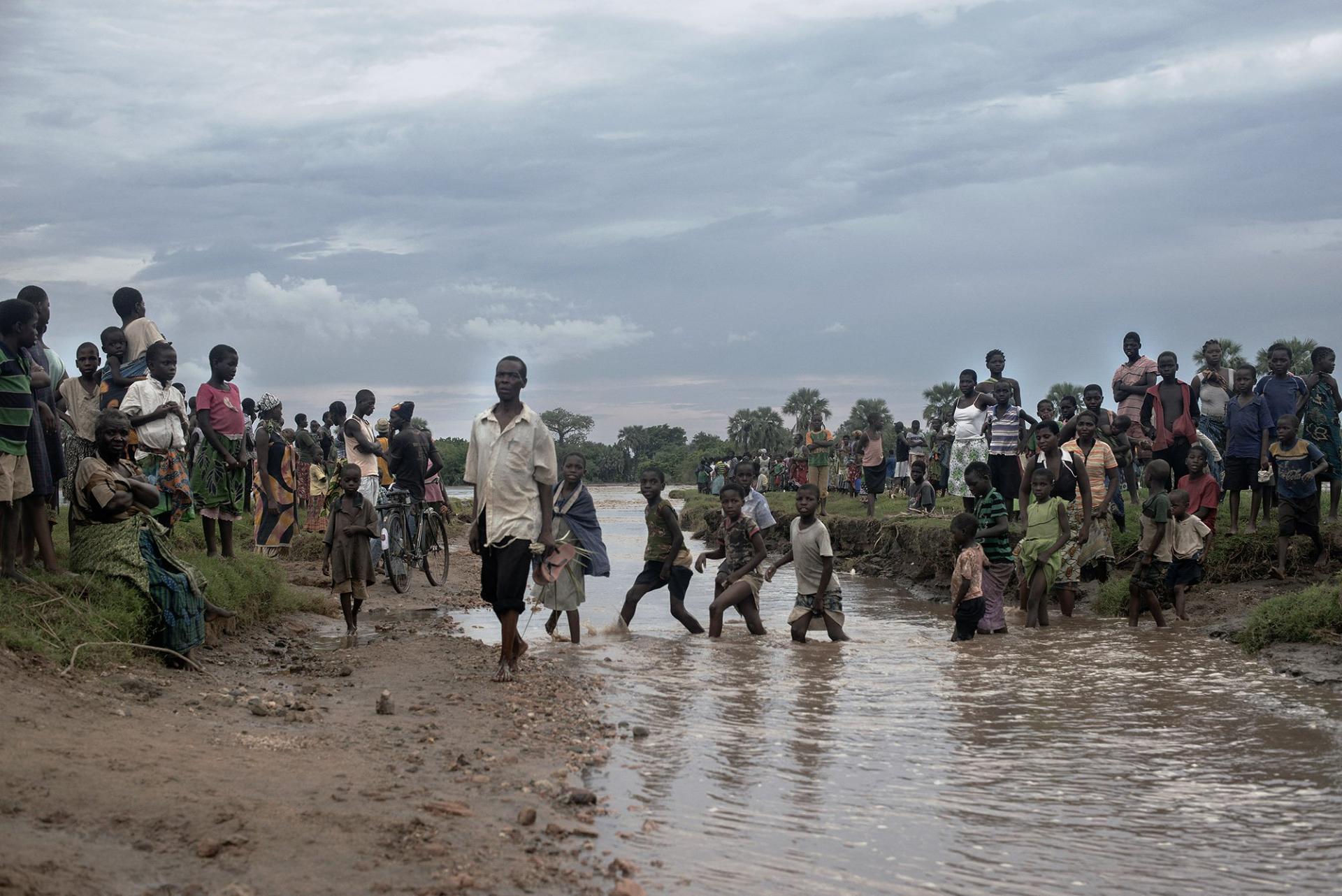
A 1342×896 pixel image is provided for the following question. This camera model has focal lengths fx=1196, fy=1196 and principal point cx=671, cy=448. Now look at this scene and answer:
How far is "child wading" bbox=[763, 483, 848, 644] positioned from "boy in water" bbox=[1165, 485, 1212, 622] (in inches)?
126

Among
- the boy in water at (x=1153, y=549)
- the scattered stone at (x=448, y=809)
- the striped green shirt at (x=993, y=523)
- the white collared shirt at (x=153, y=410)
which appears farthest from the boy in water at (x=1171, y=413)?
the scattered stone at (x=448, y=809)

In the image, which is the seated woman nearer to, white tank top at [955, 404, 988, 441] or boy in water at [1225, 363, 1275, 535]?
white tank top at [955, 404, 988, 441]

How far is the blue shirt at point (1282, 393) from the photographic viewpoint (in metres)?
12.5

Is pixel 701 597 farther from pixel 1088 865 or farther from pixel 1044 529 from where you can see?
pixel 1088 865

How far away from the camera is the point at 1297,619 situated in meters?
9.55

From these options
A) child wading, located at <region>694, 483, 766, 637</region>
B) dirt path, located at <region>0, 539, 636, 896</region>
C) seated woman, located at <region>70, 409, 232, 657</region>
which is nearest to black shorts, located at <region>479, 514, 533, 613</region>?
dirt path, located at <region>0, 539, 636, 896</region>

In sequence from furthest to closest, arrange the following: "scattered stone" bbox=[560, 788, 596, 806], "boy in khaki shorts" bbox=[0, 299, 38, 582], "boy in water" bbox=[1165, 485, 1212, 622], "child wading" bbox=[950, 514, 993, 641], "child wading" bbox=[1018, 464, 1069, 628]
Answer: "child wading" bbox=[1018, 464, 1069, 628] < "boy in water" bbox=[1165, 485, 1212, 622] < "child wading" bbox=[950, 514, 993, 641] < "boy in khaki shorts" bbox=[0, 299, 38, 582] < "scattered stone" bbox=[560, 788, 596, 806]

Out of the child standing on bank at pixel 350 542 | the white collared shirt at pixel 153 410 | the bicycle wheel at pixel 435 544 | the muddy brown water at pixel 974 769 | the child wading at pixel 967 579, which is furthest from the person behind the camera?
the bicycle wheel at pixel 435 544

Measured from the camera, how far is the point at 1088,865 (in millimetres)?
4609

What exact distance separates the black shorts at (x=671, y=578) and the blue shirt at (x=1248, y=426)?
20.3 ft

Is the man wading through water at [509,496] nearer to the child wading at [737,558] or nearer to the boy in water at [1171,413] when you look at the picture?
the child wading at [737,558]

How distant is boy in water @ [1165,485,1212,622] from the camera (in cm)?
1116

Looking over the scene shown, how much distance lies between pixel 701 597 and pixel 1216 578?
22.9 ft

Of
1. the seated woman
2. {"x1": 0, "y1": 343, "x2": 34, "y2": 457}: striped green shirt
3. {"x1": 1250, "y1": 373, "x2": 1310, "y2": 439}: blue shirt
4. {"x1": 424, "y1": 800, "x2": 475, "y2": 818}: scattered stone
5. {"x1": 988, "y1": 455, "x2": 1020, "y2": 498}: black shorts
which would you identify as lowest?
{"x1": 424, "y1": 800, "x2": 475, "y2": 818}: scattered stone
